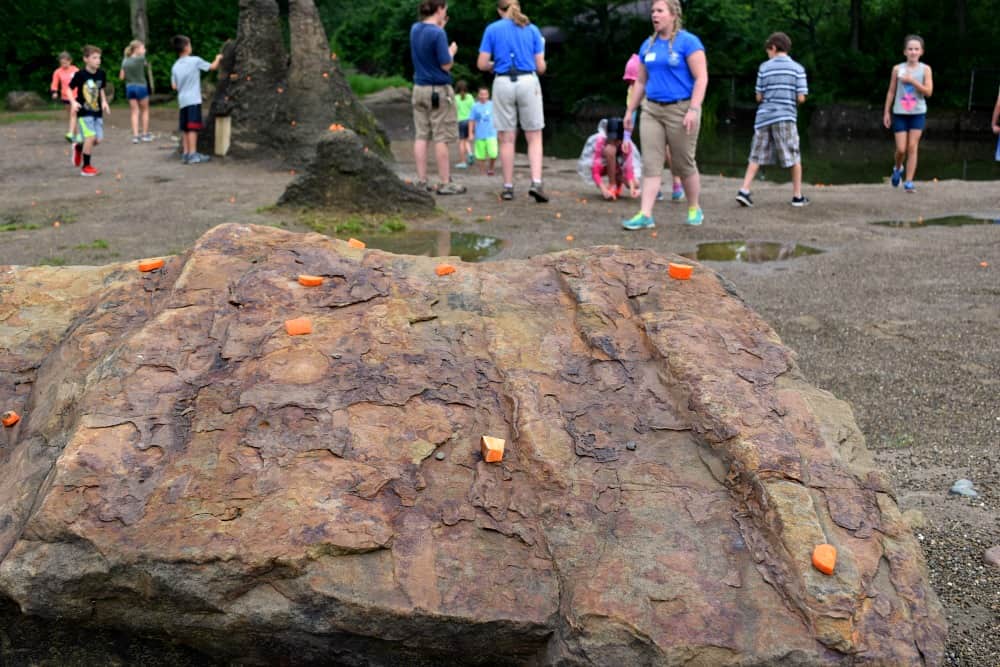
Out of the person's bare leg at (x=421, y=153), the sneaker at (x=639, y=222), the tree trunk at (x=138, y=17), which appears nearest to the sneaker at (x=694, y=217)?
the sneaker at (x=639, y=222)

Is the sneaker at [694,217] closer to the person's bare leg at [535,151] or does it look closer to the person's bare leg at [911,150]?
the person's bare leg at [535,151]

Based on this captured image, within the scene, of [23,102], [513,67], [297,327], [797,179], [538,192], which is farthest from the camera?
[23,102]

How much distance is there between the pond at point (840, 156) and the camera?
17125 millimetres

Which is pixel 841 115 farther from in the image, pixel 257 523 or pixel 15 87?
pixel 257 523

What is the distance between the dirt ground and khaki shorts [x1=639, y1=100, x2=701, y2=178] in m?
0.66

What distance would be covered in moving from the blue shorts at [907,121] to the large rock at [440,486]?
371 inches

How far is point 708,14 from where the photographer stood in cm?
3803

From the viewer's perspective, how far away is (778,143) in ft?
32.9

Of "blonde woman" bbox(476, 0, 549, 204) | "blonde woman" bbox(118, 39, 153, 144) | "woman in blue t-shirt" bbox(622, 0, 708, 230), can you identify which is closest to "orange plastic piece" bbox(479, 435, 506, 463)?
"woman in blue t-shirt" bbox(622, 0, 708, 230)

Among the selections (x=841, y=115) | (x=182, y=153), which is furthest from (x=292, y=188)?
(x=841, y=115)

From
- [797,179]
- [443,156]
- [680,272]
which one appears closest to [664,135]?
[797,179]

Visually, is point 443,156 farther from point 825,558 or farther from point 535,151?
point 825,558

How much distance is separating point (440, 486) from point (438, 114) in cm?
821

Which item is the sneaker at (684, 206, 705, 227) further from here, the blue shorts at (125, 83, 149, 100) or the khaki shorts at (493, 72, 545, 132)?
the blue shorts at (125, 83, 149, 100)
